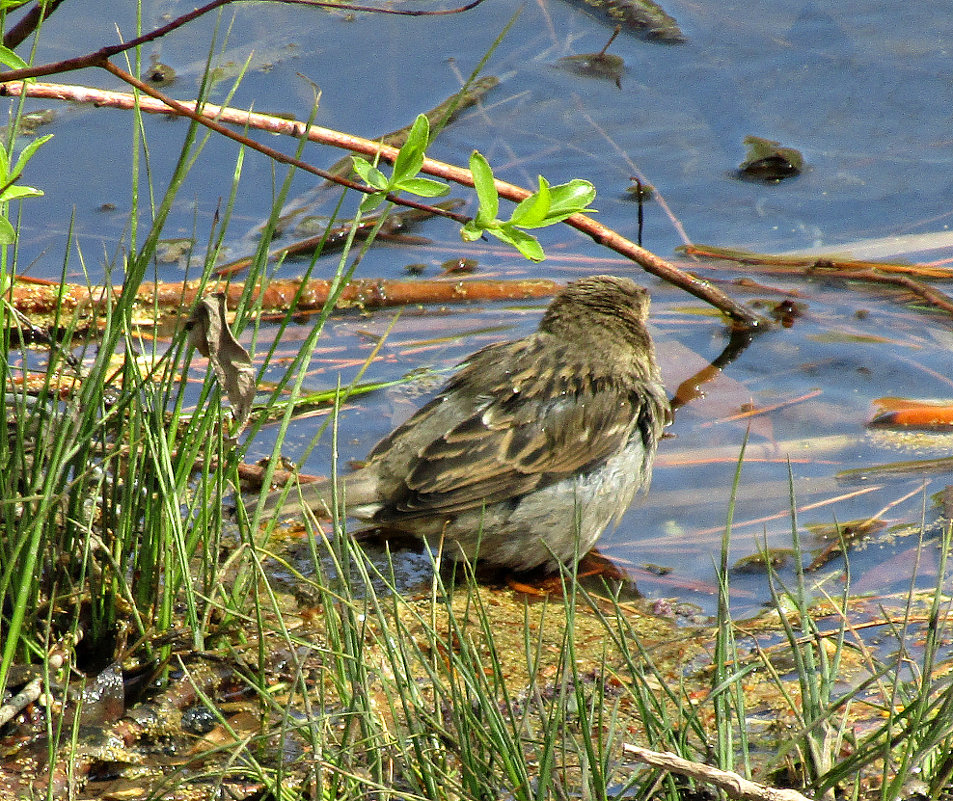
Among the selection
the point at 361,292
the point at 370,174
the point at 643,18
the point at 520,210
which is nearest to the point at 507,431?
the point at 361,292

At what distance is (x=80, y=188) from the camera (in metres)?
7.72

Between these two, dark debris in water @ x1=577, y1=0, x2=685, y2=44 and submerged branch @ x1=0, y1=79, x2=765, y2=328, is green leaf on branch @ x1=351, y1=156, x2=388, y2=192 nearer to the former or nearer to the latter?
submerged branch @ x1=0, y1=79, x2=765, y2=328

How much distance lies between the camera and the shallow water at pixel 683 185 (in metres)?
5.76

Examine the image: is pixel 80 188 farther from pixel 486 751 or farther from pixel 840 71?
pixel 486 751

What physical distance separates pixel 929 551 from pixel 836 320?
2.26 meters

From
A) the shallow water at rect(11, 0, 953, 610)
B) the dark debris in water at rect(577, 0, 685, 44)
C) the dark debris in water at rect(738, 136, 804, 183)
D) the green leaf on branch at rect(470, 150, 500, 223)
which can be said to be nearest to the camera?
the green leaf on branch at rect(470, 150, 500, 223)

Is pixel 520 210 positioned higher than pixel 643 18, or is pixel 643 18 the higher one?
pixel 520 210

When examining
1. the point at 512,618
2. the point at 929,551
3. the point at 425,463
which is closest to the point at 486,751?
the point at 512,618

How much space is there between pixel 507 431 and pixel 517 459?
146 mm

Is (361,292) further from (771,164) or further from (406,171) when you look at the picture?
(406,171)

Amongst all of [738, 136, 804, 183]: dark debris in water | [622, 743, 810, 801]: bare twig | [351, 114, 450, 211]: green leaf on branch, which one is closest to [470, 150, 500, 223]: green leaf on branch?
[351, 114, 450, 211]: green leaf on branch

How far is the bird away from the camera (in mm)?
5234

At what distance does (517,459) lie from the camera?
534 cm

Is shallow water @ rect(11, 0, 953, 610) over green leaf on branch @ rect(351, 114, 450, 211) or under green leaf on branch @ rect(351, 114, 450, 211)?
under
